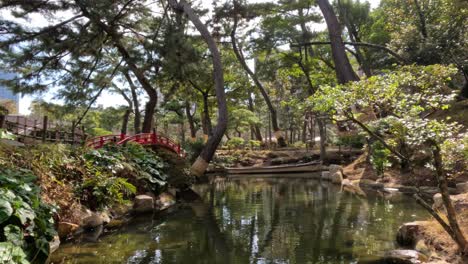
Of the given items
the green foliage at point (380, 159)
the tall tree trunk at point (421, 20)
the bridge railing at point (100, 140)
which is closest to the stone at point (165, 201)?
the bridge railing at point (100, 140)

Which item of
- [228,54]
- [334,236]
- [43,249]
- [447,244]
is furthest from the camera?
[228,54]

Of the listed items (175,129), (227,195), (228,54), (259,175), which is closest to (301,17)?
(228,54)

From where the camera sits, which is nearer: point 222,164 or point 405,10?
point 405,10

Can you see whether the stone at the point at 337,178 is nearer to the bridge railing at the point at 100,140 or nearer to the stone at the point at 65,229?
the bridge railing at the point at 100,140

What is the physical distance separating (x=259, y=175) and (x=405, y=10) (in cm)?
1217

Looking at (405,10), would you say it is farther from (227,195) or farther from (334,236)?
(334,236)

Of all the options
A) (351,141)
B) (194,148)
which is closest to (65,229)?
(194,148)

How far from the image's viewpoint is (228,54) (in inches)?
1046

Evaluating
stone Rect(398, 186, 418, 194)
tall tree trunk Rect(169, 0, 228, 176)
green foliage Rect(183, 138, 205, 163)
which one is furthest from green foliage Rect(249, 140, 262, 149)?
stone Rect(398, 186, 418, 194)

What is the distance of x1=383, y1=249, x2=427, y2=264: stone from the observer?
5.30m

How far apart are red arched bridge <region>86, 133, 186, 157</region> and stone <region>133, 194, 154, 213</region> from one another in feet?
7.53

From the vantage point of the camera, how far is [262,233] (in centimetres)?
757

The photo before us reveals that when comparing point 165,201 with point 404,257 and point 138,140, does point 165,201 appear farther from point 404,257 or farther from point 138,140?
point 404,257

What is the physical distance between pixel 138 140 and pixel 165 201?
9.48ft
